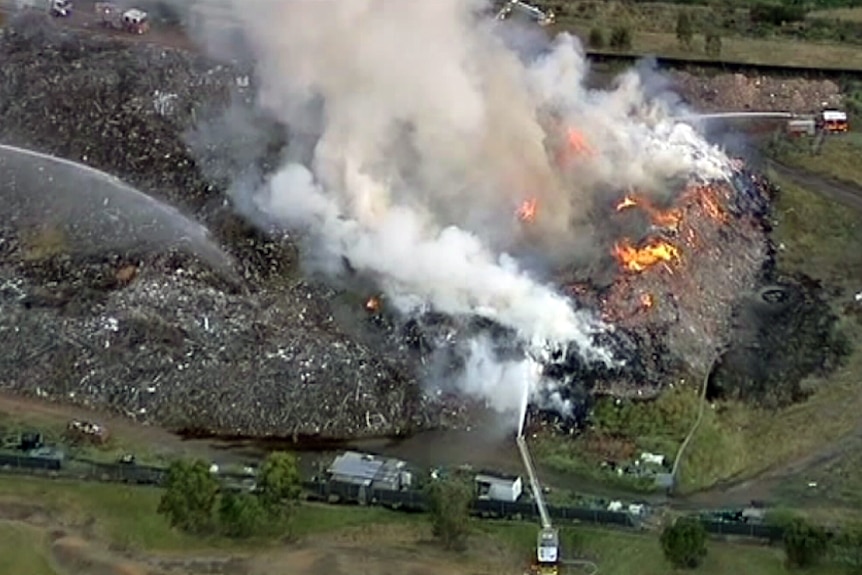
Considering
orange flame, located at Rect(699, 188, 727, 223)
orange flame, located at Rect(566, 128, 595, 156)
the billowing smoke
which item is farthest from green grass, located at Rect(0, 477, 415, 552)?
orange flame, located at Rect(699, 188, 727, 223)

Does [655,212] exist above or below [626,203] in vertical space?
below

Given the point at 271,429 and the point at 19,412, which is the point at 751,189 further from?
the point at 19,412

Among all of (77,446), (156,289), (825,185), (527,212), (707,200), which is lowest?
(77,446)

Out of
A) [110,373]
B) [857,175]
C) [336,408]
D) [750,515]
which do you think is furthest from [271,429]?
[857,175]

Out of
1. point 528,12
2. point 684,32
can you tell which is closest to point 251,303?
point 528,12

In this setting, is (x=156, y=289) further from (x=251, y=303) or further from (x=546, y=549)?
(x=546, y=549)

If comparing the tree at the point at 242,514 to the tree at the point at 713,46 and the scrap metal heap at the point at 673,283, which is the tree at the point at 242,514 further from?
the tree at the point at 713,46

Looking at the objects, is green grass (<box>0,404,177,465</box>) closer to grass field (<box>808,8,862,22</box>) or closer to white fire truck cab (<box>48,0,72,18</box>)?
white fire truck cab (<box>48,0,72,18</box>)
